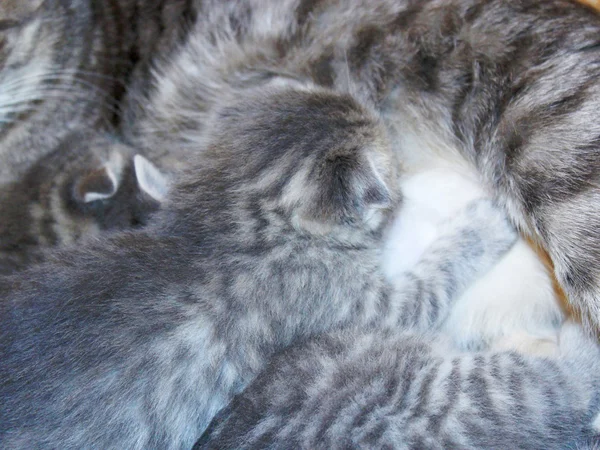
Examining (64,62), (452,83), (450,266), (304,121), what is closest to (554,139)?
(452,83)

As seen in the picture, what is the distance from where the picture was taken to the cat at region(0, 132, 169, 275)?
176cm

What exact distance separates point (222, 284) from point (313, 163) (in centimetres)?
32

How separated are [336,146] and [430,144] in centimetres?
28

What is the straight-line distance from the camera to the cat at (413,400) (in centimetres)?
135

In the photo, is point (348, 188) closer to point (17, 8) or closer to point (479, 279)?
point (479, 279)

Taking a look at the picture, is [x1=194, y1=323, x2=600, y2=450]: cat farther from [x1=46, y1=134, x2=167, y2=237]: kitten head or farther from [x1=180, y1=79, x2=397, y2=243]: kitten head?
[x1=46, y1=134, x2=167, y2=237]: kitten head

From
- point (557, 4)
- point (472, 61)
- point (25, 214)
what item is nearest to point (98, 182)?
point (25, 214)

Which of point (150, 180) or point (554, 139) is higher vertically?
point (150, 180)

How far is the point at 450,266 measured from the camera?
161 cm

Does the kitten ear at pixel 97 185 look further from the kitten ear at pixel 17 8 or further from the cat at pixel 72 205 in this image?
the kitten ear at pixel 17 8

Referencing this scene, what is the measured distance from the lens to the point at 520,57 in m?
1.45

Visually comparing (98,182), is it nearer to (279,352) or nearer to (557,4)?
(279,352)

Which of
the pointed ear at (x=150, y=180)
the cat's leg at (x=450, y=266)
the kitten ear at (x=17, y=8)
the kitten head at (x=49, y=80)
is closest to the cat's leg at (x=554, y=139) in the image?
the cat's leg at (x=450, y=266)

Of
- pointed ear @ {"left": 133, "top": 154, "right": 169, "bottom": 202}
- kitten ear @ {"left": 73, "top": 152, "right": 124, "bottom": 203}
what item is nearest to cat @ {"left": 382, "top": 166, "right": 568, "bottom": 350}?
pointed ear @ {"left": 133, "top": 154, "right": 169, "bottom": 202}
